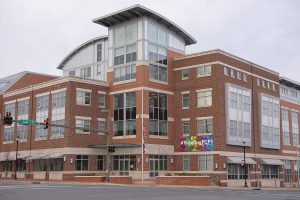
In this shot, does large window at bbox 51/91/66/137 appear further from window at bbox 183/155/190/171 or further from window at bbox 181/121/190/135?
window at bbox 183/155/190/171

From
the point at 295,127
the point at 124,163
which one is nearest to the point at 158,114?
the point at 124,163

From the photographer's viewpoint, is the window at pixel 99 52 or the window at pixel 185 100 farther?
the window at pixel 99 52

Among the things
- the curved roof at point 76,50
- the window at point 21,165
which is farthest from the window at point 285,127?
the window at point 21,165

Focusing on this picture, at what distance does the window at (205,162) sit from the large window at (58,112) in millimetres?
17046

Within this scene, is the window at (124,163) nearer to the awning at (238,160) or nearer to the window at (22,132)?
the awning at (238,160)

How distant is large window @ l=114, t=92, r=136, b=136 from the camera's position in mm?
57312

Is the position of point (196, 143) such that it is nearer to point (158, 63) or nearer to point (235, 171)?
point (235, 171)

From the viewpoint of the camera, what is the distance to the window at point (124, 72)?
58.0 metres

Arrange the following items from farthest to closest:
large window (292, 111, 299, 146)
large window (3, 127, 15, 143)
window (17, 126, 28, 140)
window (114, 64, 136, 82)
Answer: large window (292, 111, 299, 146) < large window (3, 127, 15, 143) < window (17, 126, 28, 140) < window (114, 64, 136, 82)

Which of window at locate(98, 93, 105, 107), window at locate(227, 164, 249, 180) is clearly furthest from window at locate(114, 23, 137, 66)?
window at locate(227, 164, 249, 180)

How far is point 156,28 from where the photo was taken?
195ft

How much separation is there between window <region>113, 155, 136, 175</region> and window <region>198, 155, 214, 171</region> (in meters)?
7.82

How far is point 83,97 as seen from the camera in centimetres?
5884

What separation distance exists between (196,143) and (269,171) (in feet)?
45.2
